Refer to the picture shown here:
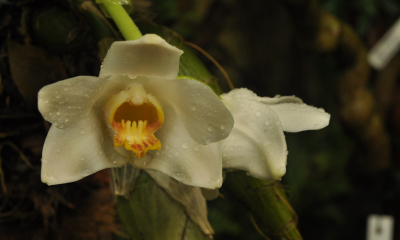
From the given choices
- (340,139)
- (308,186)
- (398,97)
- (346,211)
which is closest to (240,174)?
(308,186)

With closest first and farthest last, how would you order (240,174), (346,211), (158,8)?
(240,174)
(158,8)
(346,211)

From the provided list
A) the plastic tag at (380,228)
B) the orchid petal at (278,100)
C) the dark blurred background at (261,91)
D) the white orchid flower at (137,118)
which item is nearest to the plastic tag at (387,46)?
the dark blurred background at (261,91)

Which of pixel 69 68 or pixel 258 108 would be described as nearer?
pixel 258 108

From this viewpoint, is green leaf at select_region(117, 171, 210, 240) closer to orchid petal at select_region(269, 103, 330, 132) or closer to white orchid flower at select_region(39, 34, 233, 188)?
white orchid flower at select_region(39, 34, 233, 188)

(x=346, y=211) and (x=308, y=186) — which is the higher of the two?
(x=308, y=186)

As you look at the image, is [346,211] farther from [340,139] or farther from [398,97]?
[398,97]

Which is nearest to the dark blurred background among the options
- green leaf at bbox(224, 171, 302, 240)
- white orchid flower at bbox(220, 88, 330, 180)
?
green leaf at bbox(224, 171, 302, 240)
